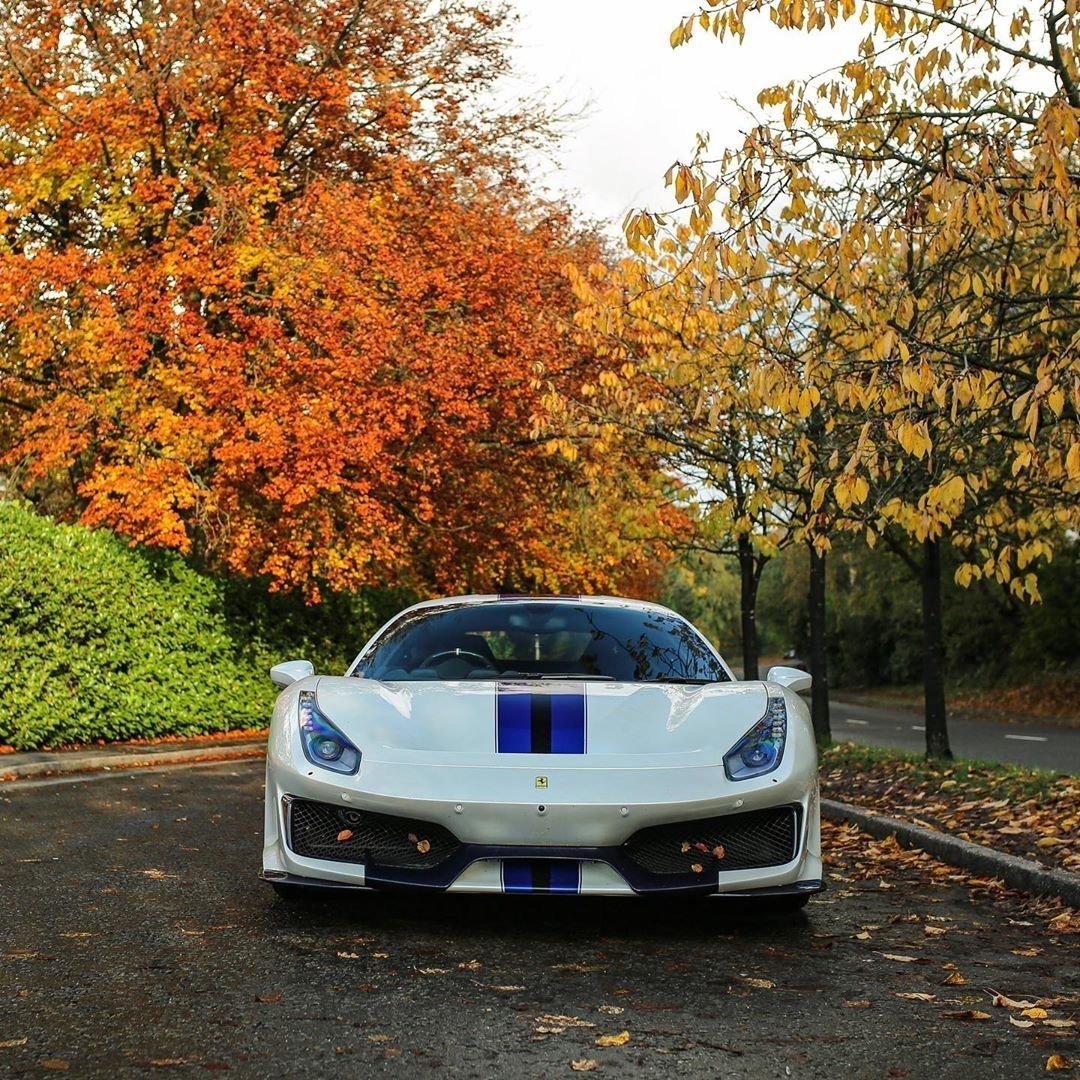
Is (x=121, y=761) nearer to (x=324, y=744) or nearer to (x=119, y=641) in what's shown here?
(x=119, y=641)

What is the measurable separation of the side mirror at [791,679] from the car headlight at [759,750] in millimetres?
521

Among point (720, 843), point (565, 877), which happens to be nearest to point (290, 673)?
point (565, 877)

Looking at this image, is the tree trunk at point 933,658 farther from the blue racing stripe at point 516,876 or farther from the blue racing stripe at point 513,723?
the blue racing stripe at point 516,876

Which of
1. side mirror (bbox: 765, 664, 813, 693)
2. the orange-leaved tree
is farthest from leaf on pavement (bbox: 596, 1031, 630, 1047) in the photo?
the orange-leaved tree

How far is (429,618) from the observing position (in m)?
7.06

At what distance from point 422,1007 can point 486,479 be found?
17.9 meters

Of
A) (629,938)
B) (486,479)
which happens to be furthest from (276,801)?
(486,479)

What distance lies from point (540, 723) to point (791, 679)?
1417 mm

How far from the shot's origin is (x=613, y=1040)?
4062mm

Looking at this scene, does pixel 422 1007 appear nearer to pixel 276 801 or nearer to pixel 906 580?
pixel 276 801

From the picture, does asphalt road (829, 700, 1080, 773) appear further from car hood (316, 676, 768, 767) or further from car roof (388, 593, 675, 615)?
car hood (316, 676, 768, 767)

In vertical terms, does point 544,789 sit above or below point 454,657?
below

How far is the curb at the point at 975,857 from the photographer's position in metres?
6.55

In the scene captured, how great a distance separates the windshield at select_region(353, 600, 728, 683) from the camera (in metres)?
6.57
